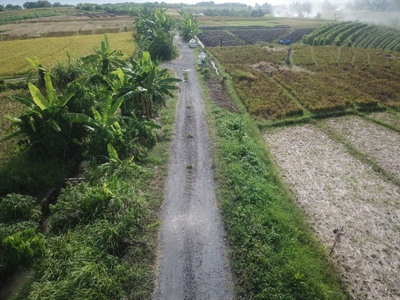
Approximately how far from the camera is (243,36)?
51.0 metres

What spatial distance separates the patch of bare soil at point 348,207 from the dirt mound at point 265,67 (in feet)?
45.3

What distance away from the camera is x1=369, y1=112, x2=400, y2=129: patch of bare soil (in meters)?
19.0

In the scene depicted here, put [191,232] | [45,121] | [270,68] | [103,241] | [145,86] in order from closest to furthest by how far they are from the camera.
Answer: [103,241]
[191,232]
[45,121]
[145,86]
[270,68]

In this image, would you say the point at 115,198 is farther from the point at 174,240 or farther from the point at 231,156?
the point at 231,156

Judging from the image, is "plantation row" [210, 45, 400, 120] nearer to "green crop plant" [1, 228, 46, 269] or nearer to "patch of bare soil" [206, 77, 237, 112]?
"patch of bare soil" [206, 77, 237, 112]

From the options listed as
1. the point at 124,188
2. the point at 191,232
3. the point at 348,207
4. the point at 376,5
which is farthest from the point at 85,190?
the point at 376,5

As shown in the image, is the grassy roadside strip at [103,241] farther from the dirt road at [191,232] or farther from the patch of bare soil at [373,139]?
the patch of bare soil at [373,139]

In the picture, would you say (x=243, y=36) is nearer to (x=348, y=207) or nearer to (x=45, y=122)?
(x=348, y=207)

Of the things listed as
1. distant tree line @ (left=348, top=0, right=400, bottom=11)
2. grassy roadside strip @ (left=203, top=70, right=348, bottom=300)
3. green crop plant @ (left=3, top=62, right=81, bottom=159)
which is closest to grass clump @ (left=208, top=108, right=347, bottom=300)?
grassy roadside strip @ (left=203, top=70, right=348, bottom=300)

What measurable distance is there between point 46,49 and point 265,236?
32406 millimetres

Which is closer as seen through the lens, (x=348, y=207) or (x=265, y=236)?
(x=265, y=236)

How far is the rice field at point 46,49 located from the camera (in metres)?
24.1

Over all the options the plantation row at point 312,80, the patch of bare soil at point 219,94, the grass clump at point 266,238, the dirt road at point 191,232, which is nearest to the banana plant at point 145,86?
the dirt road at point 191,232

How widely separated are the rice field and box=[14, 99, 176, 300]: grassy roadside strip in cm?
1595
